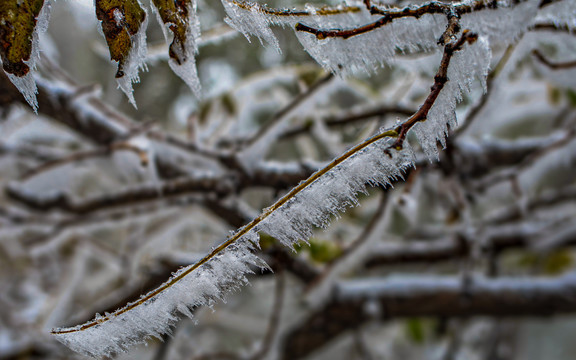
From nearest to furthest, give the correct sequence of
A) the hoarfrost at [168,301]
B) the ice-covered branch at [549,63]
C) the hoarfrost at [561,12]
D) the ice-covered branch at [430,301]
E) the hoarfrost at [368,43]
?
the hoarfrost at [168,301]
the hoarfrost at [368,43]
the hoarfrost at [561,12]
the ice-covered branch at [549,63]
the ice-covered branch at [430,301]

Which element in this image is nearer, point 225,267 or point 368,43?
point 225,267

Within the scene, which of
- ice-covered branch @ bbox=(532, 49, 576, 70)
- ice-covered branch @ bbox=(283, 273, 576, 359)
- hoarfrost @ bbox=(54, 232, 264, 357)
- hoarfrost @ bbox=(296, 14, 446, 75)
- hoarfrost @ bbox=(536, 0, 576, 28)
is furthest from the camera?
ice-covered branch @ bbox=(283, 273, 576, 359)

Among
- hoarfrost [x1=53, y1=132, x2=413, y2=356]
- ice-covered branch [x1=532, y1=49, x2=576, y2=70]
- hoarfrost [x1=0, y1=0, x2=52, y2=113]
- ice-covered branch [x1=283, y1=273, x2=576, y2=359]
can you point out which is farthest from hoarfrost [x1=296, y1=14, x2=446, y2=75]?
ice-covered branch [x1=283, y1=273, x2=576, y2=359]

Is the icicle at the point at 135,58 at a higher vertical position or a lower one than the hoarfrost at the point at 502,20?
higher

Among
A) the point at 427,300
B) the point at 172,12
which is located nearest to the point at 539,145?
the point at 427,300

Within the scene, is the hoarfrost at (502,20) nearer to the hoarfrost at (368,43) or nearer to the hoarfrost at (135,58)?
the hoarfrost at (368,43)

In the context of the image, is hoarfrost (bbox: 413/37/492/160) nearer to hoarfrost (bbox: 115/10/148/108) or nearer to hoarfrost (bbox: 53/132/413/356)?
hoarfrost (bbox: 53/132/413/356)

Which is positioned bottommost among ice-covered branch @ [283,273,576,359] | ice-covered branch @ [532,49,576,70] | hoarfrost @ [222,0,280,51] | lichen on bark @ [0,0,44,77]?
ice-covered branch @ [283,273,576,359]

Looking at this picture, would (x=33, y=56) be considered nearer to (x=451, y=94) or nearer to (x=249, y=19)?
(x=249, y=19)

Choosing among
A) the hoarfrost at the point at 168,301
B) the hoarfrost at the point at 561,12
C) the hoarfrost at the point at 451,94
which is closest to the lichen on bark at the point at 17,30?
the hoarfrost at the point at 168,301

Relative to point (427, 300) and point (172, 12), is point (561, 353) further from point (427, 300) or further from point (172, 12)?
point (172, 12)

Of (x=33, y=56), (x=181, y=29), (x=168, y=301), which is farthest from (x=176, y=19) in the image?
(x=168, y=301)
